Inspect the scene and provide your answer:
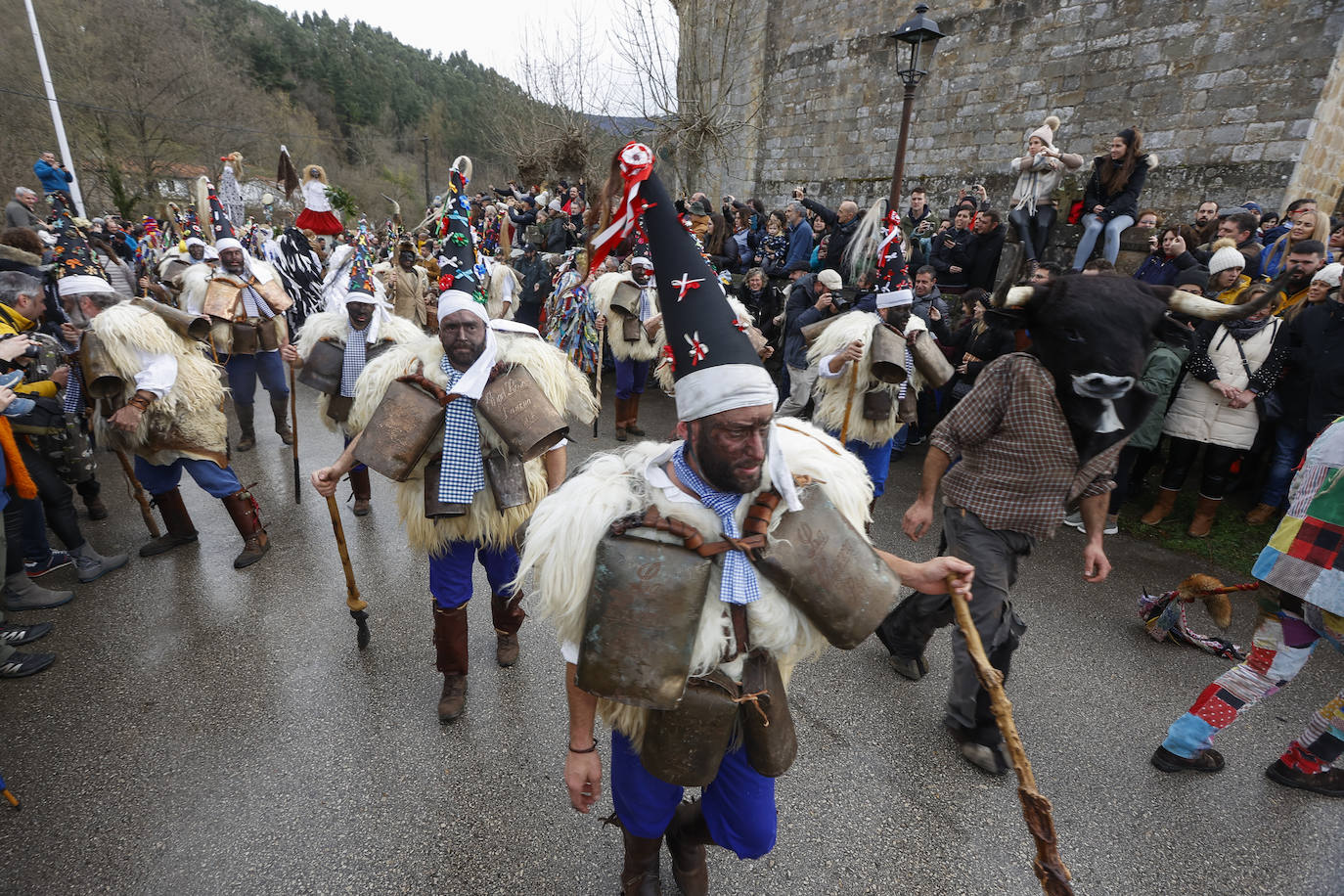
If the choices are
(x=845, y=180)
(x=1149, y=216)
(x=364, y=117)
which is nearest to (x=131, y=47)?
(x=364, y=117)

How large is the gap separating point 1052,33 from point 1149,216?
6074mm

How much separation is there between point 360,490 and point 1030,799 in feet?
16.9

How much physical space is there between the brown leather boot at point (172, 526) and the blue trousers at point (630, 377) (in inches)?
164

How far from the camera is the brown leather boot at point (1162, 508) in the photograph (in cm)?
534

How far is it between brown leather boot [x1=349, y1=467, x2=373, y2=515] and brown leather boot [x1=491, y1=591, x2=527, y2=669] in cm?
241

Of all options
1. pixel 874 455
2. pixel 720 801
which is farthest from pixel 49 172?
pixel 720 801

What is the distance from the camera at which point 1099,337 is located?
239cm

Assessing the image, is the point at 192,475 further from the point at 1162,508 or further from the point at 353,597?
the point at 1162,508

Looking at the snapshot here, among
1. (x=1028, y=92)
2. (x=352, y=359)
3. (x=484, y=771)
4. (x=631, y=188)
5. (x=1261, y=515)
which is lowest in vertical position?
(x=484, y=771)

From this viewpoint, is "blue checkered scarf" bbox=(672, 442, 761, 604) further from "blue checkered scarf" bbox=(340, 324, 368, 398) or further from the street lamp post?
the street lamp post

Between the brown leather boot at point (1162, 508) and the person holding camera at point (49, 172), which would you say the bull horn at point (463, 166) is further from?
the person holding camera at point (49, 172)

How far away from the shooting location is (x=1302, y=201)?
17.7ft

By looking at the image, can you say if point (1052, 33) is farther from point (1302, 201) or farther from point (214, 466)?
point (214, 466)

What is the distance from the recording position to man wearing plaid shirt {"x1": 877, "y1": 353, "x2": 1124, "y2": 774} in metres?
2.65
